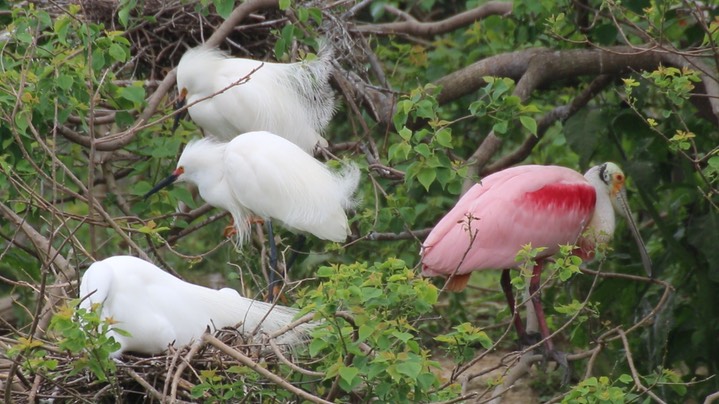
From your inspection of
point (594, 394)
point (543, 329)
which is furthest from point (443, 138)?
point (543, 329)

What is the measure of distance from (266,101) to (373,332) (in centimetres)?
278

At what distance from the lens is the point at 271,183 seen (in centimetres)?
575

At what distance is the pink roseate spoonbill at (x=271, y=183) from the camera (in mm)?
5613

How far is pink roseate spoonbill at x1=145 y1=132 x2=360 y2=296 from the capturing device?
5.61m

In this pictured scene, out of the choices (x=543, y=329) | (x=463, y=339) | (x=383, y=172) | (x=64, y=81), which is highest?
(x=64, y=81)

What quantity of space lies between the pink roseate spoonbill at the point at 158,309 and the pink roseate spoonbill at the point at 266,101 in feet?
5.53

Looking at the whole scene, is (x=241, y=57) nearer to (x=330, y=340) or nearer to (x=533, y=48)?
(x=533, y=48)

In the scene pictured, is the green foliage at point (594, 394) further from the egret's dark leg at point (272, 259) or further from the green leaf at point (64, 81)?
the green leaf at point (64, 81)

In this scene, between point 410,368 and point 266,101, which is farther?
point 266,101


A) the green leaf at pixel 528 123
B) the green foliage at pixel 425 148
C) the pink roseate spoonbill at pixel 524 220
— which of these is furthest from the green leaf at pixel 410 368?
the pink roseate spoonbill at pixel 524 220

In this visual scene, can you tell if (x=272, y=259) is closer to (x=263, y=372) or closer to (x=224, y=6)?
(x=224, y=6)

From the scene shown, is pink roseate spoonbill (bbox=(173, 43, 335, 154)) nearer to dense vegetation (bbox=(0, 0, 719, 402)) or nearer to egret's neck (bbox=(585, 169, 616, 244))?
dense vegetation (bbox=(0, 0, 719, 402))

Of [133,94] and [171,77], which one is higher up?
[133,94]

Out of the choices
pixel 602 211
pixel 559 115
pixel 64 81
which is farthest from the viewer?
pixel 559 115
